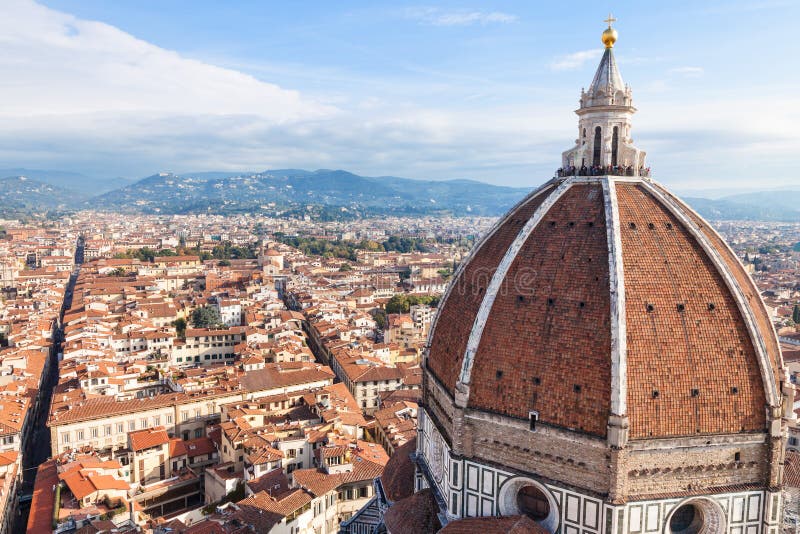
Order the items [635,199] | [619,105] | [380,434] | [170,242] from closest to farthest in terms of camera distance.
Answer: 1. [635,199]
2. [619,105]
3. [380,434]
4. [170,242]

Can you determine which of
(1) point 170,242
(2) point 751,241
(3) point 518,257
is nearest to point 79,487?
(3) point 518,257

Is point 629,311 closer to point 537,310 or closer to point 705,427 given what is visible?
point 537,310

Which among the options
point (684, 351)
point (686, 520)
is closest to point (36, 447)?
point (686, 520)

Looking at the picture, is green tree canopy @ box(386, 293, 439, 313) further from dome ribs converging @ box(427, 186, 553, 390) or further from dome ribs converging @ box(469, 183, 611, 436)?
dome ribs converging @ box(469, 183, 611, 436)

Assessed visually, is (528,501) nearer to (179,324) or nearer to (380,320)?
(380,320)

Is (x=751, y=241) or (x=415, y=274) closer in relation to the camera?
(x=415, y=274)
